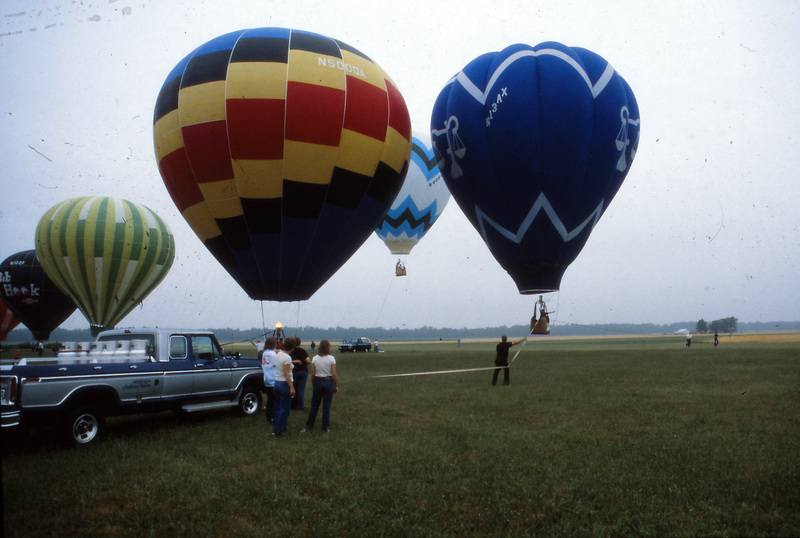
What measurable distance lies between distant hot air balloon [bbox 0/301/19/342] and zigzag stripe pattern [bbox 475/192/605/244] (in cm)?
4262

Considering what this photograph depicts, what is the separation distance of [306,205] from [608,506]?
8.70m

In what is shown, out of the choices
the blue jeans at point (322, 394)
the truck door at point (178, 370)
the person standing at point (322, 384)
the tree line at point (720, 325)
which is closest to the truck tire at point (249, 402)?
the truck door at point (178, 370)

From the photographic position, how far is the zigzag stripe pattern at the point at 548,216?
11.7m

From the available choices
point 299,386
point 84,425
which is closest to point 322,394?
point 299,386

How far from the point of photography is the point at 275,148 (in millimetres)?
10930

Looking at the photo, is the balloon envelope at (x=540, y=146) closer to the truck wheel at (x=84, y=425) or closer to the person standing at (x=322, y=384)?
the person standing at (x=322, y=384)

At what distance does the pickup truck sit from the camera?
23.4 feet

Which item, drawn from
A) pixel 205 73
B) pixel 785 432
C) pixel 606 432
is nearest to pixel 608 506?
pixel 606 432

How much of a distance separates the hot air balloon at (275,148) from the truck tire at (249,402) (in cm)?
240

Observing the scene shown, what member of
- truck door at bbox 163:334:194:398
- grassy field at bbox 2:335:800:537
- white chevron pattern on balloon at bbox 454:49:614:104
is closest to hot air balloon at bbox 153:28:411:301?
white chevron pattern on balloon at bbox 454:49:614:104

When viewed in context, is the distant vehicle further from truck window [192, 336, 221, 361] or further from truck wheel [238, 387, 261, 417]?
truck window [192, 336, 221, 361]

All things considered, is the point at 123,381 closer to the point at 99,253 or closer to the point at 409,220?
the point at 99,253

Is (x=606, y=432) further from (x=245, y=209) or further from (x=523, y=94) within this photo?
(x=245, y=209)

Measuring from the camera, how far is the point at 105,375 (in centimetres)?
808
